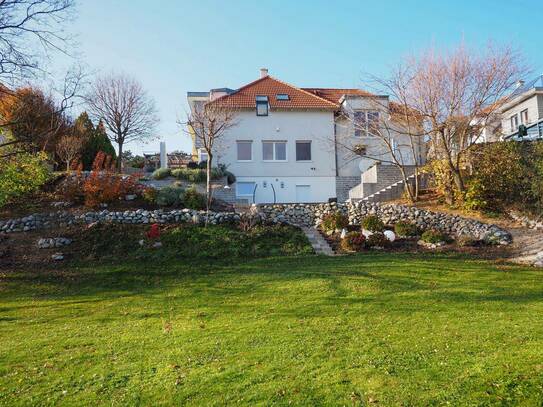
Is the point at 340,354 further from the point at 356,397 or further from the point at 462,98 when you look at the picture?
the point at 462,98

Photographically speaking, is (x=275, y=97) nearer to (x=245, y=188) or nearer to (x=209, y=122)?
(x=245, y=188)

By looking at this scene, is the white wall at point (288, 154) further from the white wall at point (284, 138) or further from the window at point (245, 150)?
the window at point (245, 150)

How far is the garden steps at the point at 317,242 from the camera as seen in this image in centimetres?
1337

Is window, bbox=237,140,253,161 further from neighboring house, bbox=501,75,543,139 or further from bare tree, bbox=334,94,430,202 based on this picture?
neighboring house, bbox=501,75,543,139

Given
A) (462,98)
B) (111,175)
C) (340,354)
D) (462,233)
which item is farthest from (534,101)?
(340,354)

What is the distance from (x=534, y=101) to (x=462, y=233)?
19.1m

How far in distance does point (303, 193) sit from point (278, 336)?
19.5 metres

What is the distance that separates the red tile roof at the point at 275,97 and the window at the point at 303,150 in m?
2.05

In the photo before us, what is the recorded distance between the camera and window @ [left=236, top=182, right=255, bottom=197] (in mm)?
25172

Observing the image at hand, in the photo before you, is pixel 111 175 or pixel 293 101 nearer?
pixel 111 175

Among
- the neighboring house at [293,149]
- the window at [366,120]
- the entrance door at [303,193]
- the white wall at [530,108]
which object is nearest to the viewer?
the window at [366,120]

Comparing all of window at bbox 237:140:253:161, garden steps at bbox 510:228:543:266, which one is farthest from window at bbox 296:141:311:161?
garden steps at bbox 510:228:543:266

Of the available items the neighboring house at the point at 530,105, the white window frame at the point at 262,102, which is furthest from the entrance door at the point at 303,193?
the neighboring house at the point at 530,105

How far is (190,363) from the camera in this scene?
17.9ft
